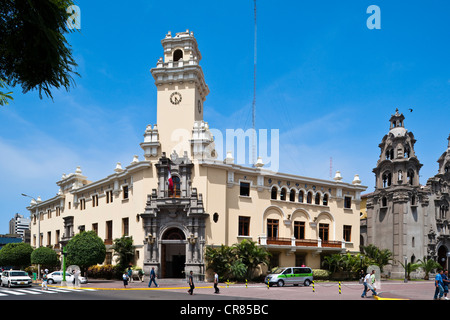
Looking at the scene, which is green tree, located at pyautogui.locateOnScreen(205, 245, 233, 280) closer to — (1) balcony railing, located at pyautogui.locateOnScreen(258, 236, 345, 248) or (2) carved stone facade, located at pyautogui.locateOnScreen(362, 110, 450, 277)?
(1) balcony railing, located at pyautogui.locateOnScreen(258, 236, 345, 248)

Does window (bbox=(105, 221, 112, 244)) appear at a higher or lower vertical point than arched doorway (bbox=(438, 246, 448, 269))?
higher

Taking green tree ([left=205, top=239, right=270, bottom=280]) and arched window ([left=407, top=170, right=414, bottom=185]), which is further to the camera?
arched window ([left=407, top=170, right=414, bottom=185])

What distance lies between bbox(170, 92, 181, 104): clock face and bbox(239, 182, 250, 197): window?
1137cm

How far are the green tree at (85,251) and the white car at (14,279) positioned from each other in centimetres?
736

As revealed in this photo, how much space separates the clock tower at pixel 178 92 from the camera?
4716cm

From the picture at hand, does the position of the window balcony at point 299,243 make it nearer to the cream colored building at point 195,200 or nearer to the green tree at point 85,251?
the cream colored building at point 195,200

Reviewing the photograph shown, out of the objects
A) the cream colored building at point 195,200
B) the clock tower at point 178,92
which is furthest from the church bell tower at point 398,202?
the clock tower at point 178,92

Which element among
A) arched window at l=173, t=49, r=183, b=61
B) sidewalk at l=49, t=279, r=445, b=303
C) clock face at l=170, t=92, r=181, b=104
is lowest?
sidewalk at l=49, t=279, r=445, b=303

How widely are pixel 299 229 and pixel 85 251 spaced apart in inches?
927

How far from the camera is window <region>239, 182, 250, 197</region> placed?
4834cm

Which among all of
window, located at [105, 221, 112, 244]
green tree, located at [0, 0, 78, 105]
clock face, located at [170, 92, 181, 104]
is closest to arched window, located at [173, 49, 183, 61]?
clock face, located at [170, 92, 181, 104]

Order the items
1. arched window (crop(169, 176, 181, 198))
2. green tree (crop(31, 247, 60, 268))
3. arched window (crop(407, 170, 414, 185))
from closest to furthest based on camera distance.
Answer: arched window (crop(169, 176, 181, 198)) < green tree (crop(31, 247, 60, 268)) < arched window (crop(407, 170, 414, 185))

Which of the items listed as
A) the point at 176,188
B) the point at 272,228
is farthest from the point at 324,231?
the point at 176,188
